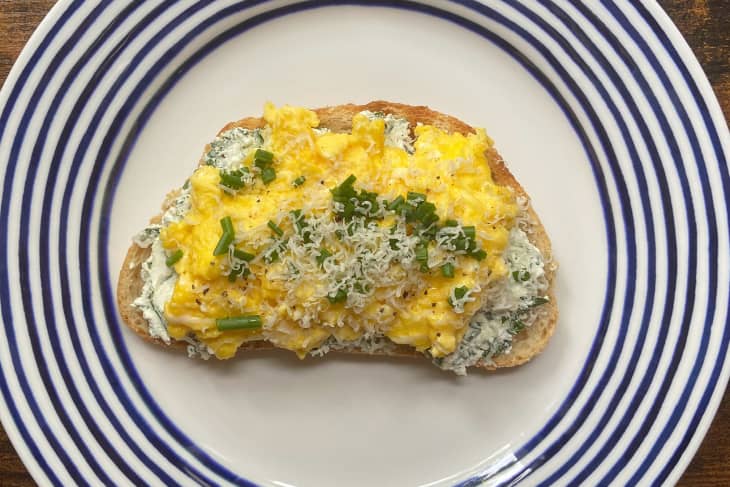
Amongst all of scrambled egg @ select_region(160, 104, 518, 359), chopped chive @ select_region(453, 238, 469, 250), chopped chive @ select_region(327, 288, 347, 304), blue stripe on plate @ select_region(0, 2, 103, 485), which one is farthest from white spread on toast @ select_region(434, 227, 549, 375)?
blue stripe on plate @ select_region(0, 2, 103, 485)

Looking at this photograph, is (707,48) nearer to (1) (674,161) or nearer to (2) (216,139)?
(1) (674,161)

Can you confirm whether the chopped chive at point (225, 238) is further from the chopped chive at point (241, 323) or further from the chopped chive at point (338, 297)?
the chopped chive at point (338, 297)

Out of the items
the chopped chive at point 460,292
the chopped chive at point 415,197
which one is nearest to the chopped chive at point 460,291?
the chopped chive at point 460,292

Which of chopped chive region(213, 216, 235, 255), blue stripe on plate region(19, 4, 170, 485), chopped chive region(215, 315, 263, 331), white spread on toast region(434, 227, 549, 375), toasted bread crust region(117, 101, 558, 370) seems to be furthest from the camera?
toasted bread crust region(117, 101, 558, 370)

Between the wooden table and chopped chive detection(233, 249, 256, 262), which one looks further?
the wooden table

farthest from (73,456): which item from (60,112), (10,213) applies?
(60,112)

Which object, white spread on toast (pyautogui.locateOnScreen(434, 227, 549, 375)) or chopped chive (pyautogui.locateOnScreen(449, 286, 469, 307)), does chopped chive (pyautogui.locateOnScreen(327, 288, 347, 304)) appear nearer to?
chopped chive (pyautogui.locateOnScreen(449, 286, 469, 307))
